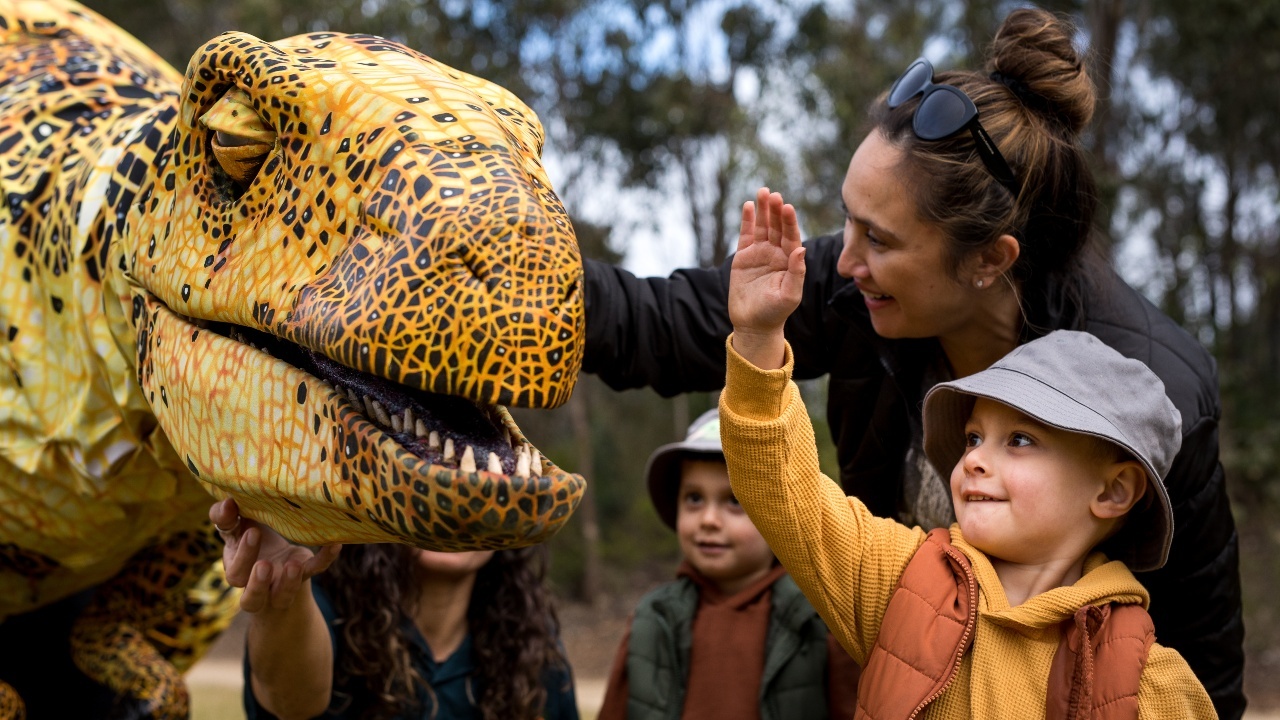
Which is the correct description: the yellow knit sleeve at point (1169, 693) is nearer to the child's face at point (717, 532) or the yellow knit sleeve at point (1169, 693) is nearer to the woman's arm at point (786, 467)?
the woman's arm at point (786, 467)

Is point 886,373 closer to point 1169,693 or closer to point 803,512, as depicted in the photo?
point 803,512

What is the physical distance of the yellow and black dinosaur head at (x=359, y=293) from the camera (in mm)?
1413

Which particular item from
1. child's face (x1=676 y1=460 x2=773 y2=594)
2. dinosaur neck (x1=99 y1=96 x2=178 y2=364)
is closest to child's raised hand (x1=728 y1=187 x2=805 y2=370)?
dinosaur neck (x1=99 y1=96 x2=178 y2=364)

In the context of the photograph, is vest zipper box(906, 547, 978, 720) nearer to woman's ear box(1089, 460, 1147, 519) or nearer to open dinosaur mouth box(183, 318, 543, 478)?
woman's ear box(1089, 460, 1147, 519)

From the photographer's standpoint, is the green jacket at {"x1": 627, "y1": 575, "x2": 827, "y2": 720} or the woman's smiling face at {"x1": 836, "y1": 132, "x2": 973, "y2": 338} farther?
the green jacket at {"x1": 627, "y1": 575, "x2": 827, "y2": 720}

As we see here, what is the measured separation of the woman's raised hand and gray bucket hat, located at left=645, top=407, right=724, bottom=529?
142 centimetres

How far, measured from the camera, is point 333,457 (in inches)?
60.0

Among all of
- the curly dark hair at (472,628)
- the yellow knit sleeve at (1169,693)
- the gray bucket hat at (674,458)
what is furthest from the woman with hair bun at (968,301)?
the curly dark hair at (472,628)

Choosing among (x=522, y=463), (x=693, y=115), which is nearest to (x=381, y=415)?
(x=522, y=463)

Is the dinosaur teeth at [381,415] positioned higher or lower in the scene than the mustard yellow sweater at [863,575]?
higher

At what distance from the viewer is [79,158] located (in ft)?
7.64

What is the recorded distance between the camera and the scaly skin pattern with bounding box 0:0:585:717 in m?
1.42

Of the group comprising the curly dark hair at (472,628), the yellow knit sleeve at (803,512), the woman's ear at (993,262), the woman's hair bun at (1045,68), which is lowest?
the curly dark hair at (472,628)

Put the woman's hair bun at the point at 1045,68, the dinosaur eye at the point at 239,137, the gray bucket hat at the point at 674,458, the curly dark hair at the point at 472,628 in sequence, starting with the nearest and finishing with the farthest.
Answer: the dinosaur eye at the point at 239,137
the woman's hair bun at the point at 1045,68
the curly dark hair at the point at 472,628
the gray bucket hat at the point at 674,458
